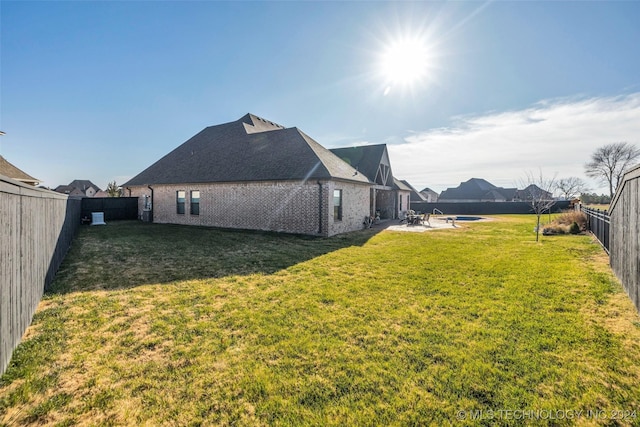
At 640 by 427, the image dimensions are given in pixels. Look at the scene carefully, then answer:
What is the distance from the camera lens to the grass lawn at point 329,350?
230 centimetres

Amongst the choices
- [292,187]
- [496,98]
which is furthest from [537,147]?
[292,187]

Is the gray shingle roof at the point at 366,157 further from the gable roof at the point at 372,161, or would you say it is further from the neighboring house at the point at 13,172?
the neighboring house at the point at 13,172

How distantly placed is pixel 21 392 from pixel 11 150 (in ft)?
90.7

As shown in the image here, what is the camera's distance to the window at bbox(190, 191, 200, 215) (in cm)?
1792

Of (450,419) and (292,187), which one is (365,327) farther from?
(292,187)

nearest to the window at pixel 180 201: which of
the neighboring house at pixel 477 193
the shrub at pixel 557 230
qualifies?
the shrub at pixel 557 230

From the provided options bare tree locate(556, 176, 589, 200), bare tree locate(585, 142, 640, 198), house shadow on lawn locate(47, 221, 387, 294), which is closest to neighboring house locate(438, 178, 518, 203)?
bare tree locate(556, 176, 589, 200)

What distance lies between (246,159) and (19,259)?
14083 mm

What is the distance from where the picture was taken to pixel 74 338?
11.5 ft

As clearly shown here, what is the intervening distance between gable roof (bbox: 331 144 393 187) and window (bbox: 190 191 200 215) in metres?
12.4

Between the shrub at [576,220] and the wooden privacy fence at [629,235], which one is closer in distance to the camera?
the wooden privacy fence at [629,235]

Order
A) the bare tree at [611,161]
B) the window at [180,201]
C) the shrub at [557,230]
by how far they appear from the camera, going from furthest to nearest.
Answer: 1. the bare tree at [611,161]
2. the window at [180,201]
3. the shrub at [557,230]

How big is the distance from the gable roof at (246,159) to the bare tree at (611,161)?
47912 mm

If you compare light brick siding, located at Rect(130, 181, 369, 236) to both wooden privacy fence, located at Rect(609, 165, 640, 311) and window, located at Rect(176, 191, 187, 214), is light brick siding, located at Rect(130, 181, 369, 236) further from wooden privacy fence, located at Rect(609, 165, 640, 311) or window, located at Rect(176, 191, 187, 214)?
wooden privacy fence, located at Rect(609, 165, 640, 311)
